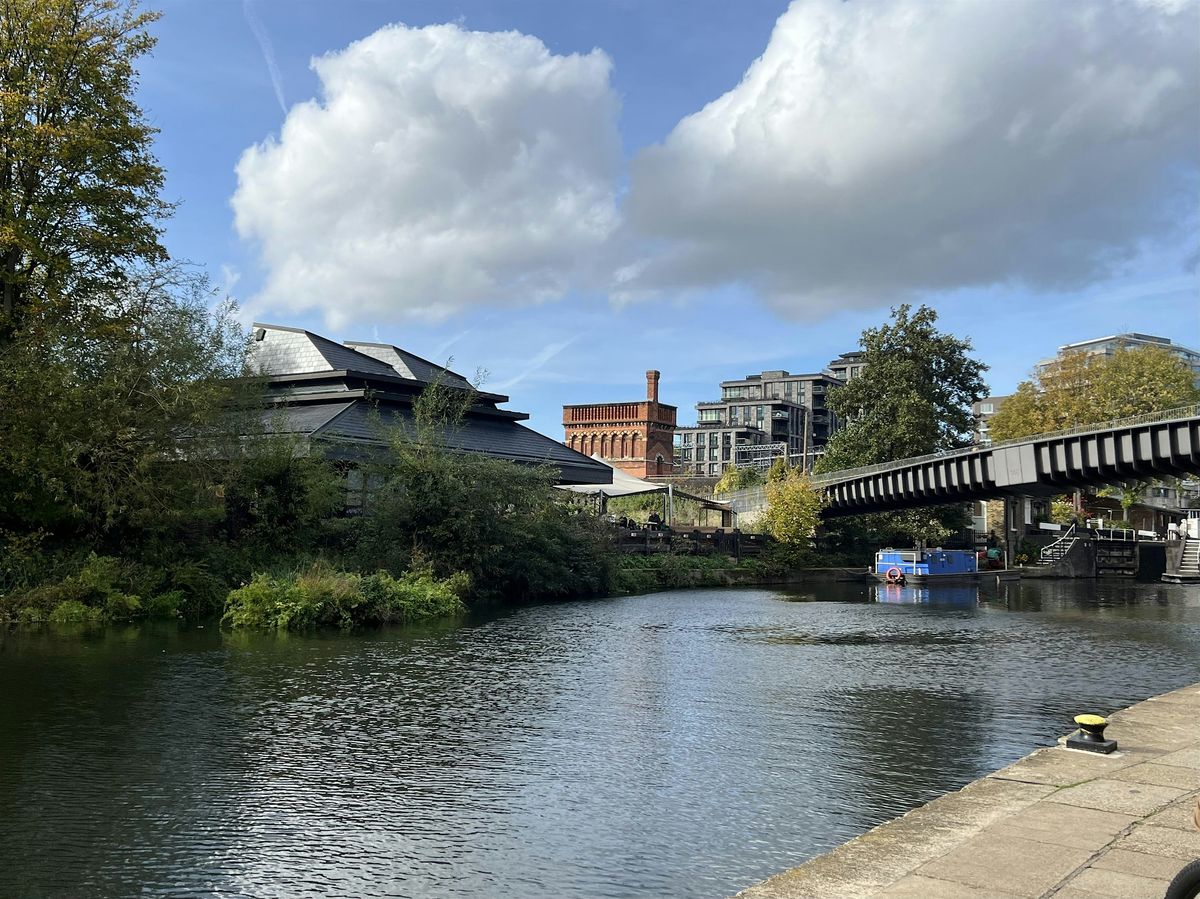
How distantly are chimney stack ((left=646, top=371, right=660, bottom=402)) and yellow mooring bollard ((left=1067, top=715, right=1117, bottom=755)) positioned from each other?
3634 inches

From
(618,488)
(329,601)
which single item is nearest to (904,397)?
(618,488)

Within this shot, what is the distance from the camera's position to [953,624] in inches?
1256

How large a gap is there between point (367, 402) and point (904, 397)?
35.8 m

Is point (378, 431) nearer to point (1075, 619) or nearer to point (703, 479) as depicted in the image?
point (1075, 619)

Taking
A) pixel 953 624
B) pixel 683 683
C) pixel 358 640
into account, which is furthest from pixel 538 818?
pixel 953 624

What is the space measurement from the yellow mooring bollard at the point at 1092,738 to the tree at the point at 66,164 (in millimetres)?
25998

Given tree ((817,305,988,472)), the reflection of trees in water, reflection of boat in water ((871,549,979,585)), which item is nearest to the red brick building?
tree ((817,305,988,472))

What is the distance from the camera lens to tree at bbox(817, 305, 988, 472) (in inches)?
2478

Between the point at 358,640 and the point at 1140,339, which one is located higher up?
the point at 1140,339

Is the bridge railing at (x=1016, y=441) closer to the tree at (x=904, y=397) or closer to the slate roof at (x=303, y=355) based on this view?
the tree at (x=904, y=397)

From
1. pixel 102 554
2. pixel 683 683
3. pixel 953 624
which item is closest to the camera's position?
pixel 683 683

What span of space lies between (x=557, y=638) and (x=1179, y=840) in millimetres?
18047

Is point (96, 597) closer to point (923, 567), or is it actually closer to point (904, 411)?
point (923, 567)

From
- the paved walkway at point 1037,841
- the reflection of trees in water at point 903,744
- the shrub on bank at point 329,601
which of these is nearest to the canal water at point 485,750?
the reflection of trees in water at point 903,744
